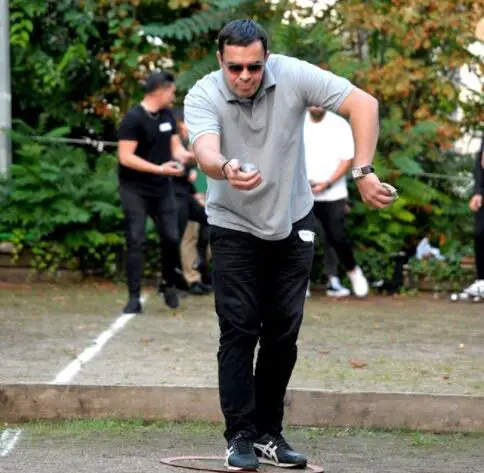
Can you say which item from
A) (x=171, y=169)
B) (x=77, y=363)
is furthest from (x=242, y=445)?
(x=171, y=169)

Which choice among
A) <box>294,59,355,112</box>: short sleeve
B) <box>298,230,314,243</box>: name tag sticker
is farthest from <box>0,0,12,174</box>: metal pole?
<box>294,59,355,112</box>: short sleeve

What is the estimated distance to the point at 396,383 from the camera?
7.89 metres

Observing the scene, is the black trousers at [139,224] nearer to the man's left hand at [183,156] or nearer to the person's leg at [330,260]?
the man's left hand at [183,156]

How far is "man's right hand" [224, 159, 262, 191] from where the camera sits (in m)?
5.43

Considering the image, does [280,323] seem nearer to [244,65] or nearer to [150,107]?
[244,65]

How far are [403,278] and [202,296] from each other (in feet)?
6.23

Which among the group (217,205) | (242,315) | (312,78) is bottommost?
(242,315)

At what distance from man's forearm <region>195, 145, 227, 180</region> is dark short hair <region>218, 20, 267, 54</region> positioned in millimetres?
440

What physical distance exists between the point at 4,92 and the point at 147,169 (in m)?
3.42

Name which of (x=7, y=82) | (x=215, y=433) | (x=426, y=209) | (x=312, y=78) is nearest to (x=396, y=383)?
(x=215, y=433)

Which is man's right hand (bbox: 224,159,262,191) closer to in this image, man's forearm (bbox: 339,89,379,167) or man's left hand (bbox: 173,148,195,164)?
man's forearm (bbox: 339,89,379,167)

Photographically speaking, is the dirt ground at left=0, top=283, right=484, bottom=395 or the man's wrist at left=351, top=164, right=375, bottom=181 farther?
the dirt ground at left=0, top=283, right=484, bottom=395

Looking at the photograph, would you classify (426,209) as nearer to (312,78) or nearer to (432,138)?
(432,138)

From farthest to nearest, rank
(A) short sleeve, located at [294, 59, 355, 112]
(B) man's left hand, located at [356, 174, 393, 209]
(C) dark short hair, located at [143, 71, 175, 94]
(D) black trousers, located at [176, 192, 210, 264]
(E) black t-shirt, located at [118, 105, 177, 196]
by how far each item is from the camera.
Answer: (D) black trousers, located at [176, 192, 210, 264], (E) black t-shirt, located at [118, 105, 177, 196], (C) dark short hair, located at [143, 71, 175, 94], (A) short sleeve, located at [294, 59, 355, 112], (B) man's left hand, located at [356, 174, 393, 209]
